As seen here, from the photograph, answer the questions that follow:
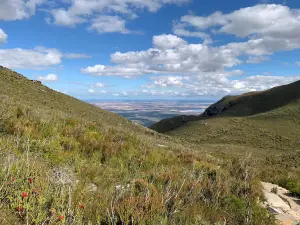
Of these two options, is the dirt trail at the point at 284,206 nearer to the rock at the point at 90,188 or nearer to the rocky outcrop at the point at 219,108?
the rock at the point at 90,188

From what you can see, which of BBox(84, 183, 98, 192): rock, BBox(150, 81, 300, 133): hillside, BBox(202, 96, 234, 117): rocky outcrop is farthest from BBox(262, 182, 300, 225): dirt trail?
BBox(202, 96, 234, 117): rocky outcrop

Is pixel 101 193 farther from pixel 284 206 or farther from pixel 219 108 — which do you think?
pixel 219 108

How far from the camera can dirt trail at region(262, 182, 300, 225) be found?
4603 millimetres

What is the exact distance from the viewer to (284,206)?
5.55 m

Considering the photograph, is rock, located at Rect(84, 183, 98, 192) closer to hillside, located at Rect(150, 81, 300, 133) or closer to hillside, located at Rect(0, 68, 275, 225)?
hillside, located at Rect(0, 68, 275, 225)

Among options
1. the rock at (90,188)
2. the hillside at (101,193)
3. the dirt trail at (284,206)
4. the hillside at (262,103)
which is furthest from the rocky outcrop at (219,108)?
the rock at (90,188)

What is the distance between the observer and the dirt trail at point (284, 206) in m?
4.60

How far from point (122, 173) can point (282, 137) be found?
55.5 meters

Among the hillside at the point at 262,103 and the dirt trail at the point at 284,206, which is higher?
the hillside at the point at 262,103

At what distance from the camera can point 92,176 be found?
A: 17.0ft

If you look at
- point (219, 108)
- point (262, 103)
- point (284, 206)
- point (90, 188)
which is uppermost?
point (262, 103)

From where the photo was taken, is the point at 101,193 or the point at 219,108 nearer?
the point at 101,193

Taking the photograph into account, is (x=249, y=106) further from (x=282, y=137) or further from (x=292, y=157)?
(x=292, y=157)

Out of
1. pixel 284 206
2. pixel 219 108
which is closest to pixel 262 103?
pixel 219 108
